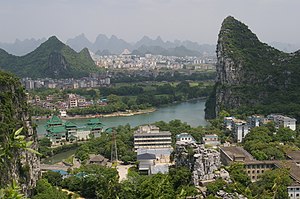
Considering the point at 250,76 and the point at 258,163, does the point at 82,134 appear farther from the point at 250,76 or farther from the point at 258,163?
the point at 250,76

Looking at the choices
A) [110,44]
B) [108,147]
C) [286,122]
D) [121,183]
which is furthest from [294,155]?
[110,44]

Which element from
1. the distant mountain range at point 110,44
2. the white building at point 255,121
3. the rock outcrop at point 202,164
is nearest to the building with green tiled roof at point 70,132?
the white building at point 255,121

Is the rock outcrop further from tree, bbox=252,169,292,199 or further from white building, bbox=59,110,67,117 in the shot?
white building, bbox=59,110,67,117

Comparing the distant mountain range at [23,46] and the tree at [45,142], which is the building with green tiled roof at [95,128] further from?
the distant mountain range at [23,46]

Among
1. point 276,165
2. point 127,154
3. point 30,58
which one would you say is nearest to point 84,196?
point 127,154

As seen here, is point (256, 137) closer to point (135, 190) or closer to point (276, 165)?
point (276, 165)

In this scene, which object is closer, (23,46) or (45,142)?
(45,142)
